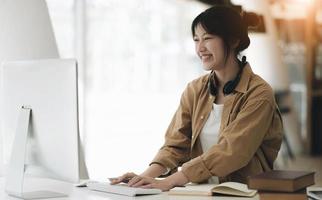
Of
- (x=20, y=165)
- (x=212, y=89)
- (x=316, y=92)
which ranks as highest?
(x=316, y=92)

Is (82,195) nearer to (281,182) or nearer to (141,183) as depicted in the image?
(141,183)

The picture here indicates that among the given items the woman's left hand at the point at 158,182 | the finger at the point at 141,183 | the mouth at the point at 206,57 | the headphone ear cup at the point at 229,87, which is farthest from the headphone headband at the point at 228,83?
the finger at the point at 141,183

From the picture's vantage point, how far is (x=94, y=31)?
5746mm

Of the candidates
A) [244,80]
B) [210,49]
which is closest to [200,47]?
[210,49]

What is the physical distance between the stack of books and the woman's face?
2.79 feet

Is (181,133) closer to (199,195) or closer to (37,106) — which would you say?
(199,195)

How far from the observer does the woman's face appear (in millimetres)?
2961

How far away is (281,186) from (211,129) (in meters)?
0.86

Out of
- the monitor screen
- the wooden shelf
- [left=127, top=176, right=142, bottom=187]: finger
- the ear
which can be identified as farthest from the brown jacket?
the wooden shelf

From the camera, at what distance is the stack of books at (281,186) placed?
2.17 metres

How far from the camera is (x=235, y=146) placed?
2740 mm

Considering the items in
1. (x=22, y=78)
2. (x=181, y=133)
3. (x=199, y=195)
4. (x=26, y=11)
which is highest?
(x=26, y=11)

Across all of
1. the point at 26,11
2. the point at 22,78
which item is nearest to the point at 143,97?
the point at 26,11

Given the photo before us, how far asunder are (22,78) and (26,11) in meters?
1.63
